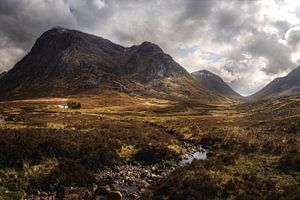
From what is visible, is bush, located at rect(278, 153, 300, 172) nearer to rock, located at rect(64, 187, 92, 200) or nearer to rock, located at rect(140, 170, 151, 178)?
rock, located at rect(140, 170, 151, 178)

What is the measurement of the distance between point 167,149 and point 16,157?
16592mm

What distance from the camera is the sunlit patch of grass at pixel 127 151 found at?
3509cm

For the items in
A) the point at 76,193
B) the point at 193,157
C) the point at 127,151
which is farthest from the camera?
the point at 193,157

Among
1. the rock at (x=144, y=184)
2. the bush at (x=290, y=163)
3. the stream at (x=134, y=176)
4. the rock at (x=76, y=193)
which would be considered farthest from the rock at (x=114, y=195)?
the bush at (x=290, y=163)

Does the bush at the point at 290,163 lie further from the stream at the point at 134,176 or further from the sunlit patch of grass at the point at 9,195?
the sunlit patch of grass at the point at 9,195

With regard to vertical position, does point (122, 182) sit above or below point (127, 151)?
below

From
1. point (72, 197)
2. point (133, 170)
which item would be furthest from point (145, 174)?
point (72, 197)

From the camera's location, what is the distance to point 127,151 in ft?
121

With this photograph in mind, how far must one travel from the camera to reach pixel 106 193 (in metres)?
24.5

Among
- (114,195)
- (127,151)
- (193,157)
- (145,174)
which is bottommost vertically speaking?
(114,195)

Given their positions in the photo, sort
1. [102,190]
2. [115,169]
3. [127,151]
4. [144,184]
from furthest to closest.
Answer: [127,151] → [115,169] → [144,184] → [102,190]

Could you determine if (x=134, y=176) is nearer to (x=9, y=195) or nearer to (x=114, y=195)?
(x=114, y=195)

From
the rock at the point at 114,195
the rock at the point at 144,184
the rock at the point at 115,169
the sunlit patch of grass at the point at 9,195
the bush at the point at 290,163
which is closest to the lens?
the sunlit patch of grass at the point at 9,195

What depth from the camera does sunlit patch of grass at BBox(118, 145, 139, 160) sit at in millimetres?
35094
